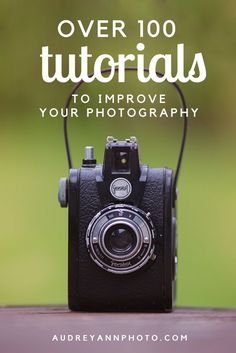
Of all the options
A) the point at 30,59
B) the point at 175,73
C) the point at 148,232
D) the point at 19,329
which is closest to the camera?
the point at 19,329

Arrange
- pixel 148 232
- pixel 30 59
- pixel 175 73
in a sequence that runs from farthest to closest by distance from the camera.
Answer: pixel 30 59 < pixel 175 73 < pixel 148 232

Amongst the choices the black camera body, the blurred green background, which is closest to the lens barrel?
the black camera body

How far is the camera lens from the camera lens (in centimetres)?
152

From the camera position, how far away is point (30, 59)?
6.45 ft

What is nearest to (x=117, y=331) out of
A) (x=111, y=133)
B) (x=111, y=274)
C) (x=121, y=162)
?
(x=111, y=274)

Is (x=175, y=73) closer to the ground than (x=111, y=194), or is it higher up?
higher up

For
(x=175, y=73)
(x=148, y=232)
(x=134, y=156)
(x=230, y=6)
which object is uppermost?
(x=230, y=6)

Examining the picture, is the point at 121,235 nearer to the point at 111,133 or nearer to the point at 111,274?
the point at 111,274

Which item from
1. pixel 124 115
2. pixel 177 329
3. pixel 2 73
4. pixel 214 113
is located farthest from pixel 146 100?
pixel 177 329

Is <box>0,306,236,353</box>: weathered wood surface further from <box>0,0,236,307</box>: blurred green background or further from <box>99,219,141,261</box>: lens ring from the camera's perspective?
<box>0,0,236,307</box>: blurred green background

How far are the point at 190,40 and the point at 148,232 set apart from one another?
0.55 meters

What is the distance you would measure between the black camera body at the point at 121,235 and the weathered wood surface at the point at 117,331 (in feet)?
0.11

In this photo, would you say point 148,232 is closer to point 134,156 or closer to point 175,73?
point 134,156

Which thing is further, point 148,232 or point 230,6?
point 230,6
